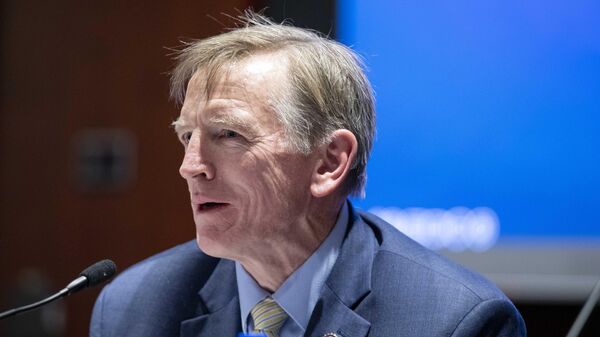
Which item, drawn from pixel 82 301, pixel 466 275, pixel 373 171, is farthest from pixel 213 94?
pixel 82 301

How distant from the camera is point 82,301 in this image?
3.52 metres

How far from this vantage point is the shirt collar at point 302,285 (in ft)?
5.97

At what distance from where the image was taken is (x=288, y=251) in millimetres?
1837

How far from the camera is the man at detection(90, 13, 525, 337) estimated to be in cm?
174

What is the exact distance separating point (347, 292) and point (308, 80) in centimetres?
45

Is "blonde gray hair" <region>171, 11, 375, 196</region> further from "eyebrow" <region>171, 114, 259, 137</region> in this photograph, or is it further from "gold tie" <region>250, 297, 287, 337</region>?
"gold tie" <region>250, 297, 287, 337</region>

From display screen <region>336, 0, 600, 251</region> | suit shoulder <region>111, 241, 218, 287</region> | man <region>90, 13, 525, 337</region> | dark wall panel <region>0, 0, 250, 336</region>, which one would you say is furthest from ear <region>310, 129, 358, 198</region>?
dark wall panel <region>0, 0, 250, 336</region>

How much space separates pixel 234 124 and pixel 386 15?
1.08 meters

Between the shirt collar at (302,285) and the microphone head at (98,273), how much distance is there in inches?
12.8

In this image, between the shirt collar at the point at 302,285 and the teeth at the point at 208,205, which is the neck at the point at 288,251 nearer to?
the shirt collar at the point at 302,285

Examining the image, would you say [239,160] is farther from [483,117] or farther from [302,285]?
[483,117]

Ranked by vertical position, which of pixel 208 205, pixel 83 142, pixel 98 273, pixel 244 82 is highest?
pixel 244 82

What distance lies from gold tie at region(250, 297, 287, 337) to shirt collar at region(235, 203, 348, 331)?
0.04 ft

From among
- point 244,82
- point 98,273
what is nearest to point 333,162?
point 244,82
